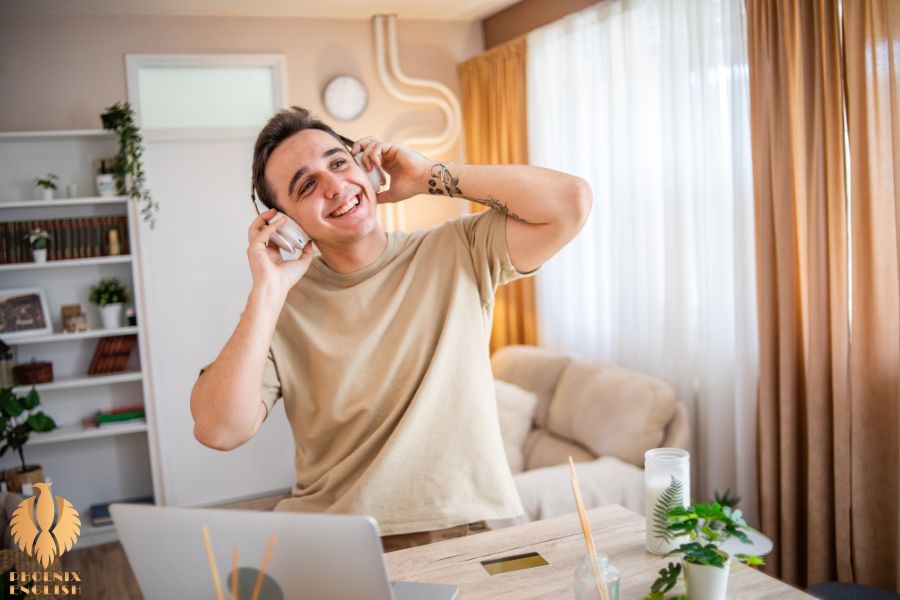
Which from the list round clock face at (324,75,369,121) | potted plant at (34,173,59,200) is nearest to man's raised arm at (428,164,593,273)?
round clock face at (324,75,369,121)

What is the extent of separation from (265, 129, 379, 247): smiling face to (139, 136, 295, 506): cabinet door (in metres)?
3.20

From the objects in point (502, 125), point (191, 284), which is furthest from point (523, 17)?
point (191, 284)

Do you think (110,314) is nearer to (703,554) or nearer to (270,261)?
(270,261)

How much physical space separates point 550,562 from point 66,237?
3971mm

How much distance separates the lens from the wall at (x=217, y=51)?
431 cm

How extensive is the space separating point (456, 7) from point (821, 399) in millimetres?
3238

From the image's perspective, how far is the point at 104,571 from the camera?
3965 millimetres

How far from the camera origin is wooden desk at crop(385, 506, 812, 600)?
1.13m

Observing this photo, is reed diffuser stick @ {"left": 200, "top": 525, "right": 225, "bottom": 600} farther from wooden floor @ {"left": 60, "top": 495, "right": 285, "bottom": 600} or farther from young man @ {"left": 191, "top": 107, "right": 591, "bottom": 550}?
wooden floor @ {"left": 60, "top": 495, "right": 285, "bottom": 600}

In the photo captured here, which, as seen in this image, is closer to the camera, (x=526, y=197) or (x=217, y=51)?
(x=526, y=197)

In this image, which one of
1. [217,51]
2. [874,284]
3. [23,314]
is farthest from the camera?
[217,51]


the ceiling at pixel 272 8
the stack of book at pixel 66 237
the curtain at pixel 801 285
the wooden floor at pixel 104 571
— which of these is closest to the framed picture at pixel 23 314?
the stack of book at pixel 66 237

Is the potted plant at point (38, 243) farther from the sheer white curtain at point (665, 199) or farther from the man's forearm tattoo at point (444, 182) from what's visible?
the man's forearm tattoo at point (444, 182)

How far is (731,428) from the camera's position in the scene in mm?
3225
